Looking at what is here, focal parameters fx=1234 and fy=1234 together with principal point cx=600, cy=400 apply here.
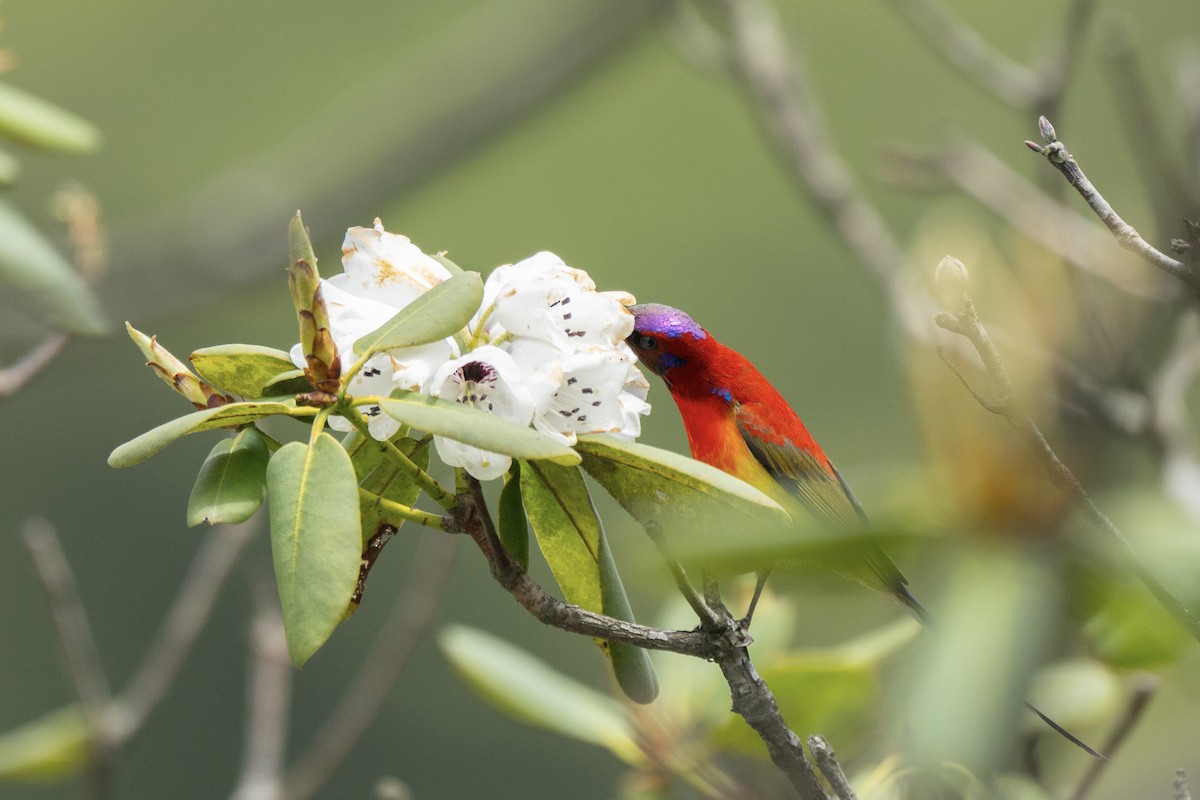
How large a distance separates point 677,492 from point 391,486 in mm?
153

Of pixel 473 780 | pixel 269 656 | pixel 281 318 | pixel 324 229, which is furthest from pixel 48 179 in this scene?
pixel 269 656

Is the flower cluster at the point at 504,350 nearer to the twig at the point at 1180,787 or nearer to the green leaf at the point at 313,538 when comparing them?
the green leaf at the point at 313,538

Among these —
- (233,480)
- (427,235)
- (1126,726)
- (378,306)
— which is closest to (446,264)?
(378,306)

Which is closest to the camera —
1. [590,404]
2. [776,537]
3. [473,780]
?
[776,537]

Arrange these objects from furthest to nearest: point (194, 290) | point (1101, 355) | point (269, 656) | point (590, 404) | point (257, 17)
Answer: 1. point (257, 17)
2. point (194, 290)
3. point (1101, 355)
4. point (269, 656)
5. point (590, 404)

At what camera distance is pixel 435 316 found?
530mm

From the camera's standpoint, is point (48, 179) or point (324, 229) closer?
point (324, 229)

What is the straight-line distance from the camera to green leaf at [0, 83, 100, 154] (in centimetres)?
91

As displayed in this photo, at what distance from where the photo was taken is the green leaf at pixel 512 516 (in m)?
0.59

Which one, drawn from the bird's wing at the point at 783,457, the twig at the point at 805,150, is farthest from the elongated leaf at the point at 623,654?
the twig at the point at 805,150

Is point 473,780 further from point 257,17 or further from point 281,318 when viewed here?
point 257,17

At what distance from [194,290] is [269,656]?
3.97 feet

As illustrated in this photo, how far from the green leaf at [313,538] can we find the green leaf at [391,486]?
7cm

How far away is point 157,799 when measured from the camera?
21.9ft
